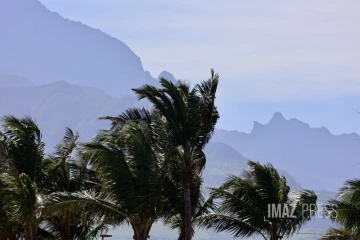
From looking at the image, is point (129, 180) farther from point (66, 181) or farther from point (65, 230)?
point (65, 230)

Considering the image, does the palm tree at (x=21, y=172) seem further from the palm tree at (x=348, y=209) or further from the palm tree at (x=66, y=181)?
the palm tree at (x=348, y=209)

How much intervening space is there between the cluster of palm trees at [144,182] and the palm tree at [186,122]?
0.11 feet

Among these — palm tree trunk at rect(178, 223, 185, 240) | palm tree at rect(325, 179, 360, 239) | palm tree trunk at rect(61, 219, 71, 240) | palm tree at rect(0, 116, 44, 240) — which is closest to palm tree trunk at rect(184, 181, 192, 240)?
palm tree trunk at rect(178, 223, 185, 240)

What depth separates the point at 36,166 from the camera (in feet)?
83.5

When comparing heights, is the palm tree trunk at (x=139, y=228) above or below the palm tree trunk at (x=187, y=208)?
below

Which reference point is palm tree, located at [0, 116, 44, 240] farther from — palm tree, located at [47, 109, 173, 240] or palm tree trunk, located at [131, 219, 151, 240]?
palm tree trunk, located at [131, 219, 151, 240]

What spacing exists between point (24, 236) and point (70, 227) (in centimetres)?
374

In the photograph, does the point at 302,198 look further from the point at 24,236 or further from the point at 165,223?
the point at 24,236

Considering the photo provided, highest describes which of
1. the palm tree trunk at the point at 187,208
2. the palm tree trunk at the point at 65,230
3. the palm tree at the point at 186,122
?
the palm tree at the point at 186,122

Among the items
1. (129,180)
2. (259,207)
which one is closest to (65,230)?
(129,180)

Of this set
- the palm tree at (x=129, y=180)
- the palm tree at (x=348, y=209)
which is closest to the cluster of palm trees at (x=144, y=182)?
the palm tree at (x=129, y=180)

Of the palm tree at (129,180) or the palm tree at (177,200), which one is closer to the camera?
the palm tree at (129,180)

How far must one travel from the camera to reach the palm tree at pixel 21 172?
2278 cm

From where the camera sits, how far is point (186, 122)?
84.0ft
